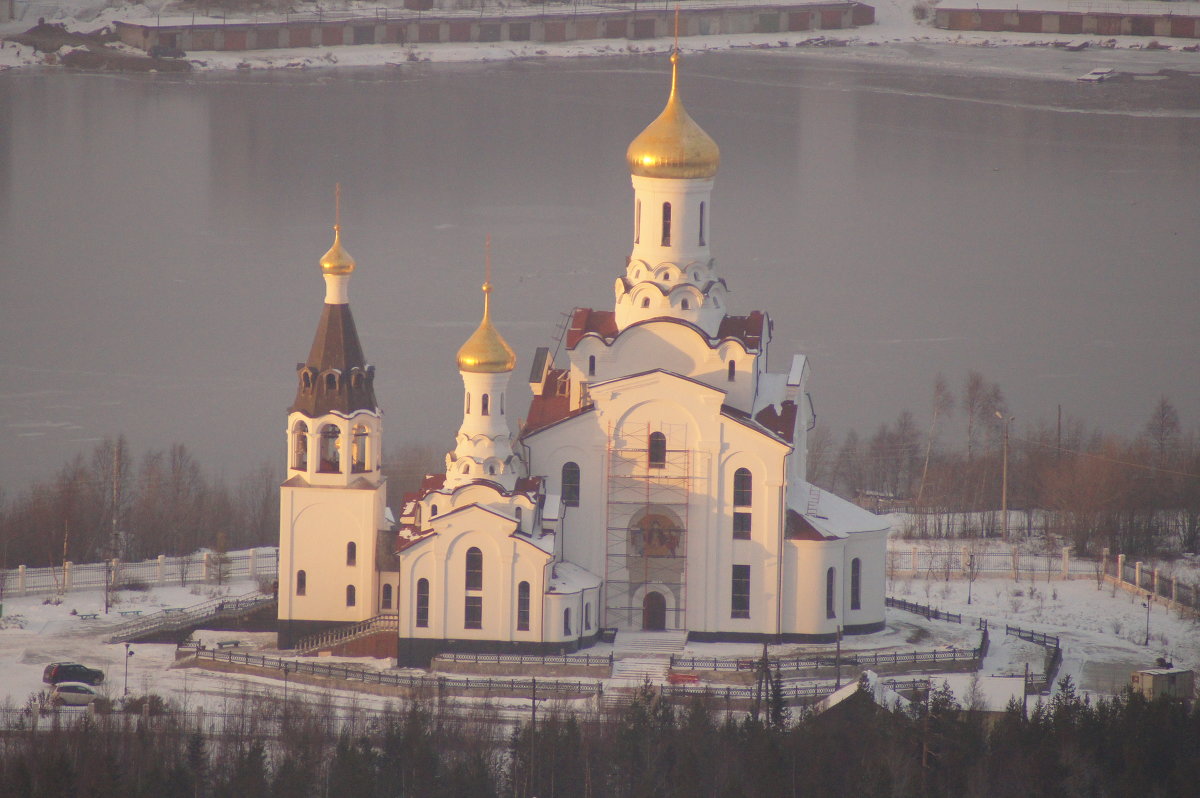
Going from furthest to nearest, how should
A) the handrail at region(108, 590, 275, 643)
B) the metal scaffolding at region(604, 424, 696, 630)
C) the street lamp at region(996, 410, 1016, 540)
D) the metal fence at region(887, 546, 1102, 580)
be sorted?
1. the street lamp at region(996, 410, 1016, 540)
2. the metal fence at region(887, 546, 1102, 580)
3. the handrail at region(108, 590, 275, 643)
4. the metal scaffolding at region(604, 424, 696, 630)

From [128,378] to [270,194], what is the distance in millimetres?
10764

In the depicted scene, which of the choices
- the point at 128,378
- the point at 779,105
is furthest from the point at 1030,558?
the point at 779,105

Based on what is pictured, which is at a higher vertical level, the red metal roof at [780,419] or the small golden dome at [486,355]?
the small golden dome at [486,355]

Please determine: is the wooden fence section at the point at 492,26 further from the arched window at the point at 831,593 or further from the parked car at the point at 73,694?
the parked car at the point at 73,694

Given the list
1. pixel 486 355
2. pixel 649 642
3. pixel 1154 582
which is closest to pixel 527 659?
pixel 649 642

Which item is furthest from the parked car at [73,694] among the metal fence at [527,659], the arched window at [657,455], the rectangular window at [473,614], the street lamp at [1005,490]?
the street lamp at [1005,490]

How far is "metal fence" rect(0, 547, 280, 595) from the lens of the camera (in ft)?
64.6

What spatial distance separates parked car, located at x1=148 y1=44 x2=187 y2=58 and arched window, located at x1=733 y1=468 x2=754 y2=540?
34.6 m

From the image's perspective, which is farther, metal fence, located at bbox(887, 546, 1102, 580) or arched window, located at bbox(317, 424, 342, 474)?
metal fence, located at bbox(887, 546, 1102, 580)

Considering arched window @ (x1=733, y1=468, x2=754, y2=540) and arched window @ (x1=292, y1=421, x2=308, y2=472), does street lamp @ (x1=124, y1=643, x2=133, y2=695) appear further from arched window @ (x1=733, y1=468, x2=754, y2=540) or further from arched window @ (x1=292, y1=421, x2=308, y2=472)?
arched window @ (x1=733, y1=468, x2=754, y2=540)

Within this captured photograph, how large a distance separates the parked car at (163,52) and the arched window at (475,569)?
34708mm

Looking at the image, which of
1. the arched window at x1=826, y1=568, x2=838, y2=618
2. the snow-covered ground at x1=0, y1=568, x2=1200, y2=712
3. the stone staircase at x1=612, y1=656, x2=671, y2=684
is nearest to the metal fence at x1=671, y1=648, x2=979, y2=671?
the stone staircase at x1=612, y1=656, x2=671, y2=684

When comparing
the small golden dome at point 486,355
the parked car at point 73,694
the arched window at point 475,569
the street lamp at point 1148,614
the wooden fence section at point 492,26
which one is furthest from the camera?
the wooden fence section at point 492,26

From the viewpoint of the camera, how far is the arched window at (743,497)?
17938 millimetres
